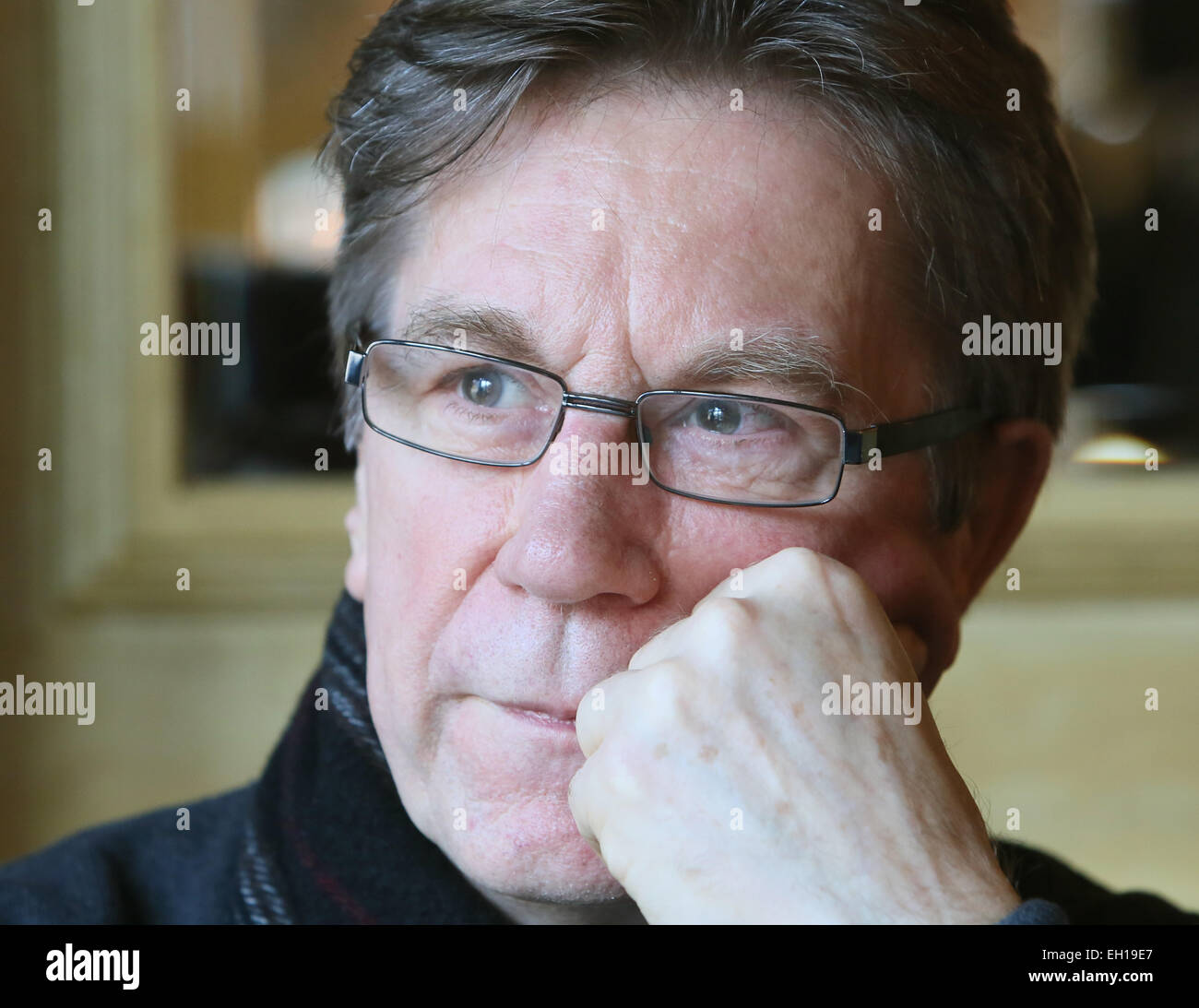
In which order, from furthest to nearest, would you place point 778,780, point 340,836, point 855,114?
point 340,836, point 855,114, point 778,780

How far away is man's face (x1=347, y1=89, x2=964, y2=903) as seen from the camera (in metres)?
0.91

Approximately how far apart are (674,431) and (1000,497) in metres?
0.40

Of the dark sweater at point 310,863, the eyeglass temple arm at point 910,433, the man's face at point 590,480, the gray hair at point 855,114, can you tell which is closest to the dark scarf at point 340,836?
the dark sweater at point 310,863

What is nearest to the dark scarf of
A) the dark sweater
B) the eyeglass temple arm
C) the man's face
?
the dark sweater

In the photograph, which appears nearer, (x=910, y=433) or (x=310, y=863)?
(x=910, y=433)

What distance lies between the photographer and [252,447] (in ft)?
9.64

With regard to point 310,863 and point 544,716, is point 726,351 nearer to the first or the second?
point 544,716

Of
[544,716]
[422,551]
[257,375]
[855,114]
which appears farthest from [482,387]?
[257,375]

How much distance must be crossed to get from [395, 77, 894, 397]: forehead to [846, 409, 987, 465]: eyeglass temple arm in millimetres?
54

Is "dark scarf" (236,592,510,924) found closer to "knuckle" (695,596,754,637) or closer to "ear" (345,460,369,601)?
"ear" (345,460,369,601)

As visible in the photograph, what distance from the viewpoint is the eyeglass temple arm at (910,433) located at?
1.00 metres

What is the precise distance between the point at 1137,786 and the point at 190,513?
2541mm

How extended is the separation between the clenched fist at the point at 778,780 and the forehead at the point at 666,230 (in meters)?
0.22

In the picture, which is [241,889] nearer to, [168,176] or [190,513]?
[190,513]
